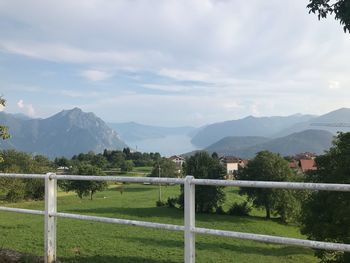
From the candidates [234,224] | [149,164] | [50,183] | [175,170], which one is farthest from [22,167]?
[50,183]

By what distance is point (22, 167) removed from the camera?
7494 cm

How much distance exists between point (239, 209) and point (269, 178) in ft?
17.1

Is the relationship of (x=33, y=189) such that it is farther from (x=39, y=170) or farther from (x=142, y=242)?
(x=142, y=242)

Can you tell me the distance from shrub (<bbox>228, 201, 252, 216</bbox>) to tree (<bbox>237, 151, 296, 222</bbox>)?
3.69 ft

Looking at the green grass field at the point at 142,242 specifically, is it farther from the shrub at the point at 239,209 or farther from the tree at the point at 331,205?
the tree at the point at 331,205

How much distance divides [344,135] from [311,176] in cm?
385

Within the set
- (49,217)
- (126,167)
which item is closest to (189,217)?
(49,217)

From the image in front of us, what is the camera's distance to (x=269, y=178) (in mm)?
57438

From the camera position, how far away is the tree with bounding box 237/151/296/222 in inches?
2172

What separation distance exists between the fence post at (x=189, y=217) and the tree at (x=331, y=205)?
50.3ft

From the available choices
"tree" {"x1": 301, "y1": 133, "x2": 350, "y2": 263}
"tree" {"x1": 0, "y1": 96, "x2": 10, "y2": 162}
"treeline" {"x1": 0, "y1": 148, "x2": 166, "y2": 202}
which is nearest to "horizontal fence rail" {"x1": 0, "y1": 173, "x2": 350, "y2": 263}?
"tree" {"x1": 0, "y1": 96, "x2": 10, "y2": 162}

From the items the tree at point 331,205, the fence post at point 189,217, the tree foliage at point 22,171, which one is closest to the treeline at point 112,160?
the tree foliage at point 22,171

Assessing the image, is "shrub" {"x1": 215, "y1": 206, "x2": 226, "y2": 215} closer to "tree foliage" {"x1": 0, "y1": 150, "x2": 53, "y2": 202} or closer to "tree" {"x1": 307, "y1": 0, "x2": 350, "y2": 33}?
"tree foliage" {"x1": 0, "y1": 150, "x2": 53, "y2": 202}

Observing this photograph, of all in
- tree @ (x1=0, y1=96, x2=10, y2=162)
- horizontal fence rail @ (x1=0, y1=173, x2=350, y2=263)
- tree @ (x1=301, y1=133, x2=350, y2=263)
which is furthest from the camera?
tree @ (x1=301, y1=133, x2=350, y2=263)
